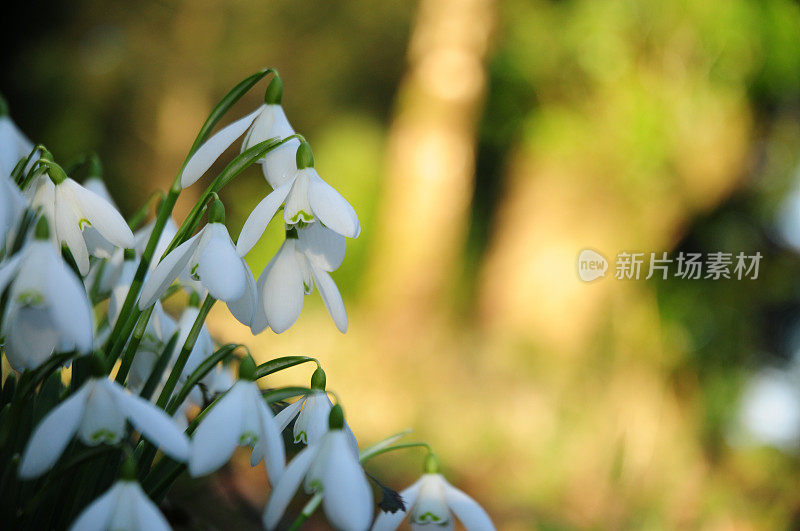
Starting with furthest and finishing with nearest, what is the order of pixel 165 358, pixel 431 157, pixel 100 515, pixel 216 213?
pixel 431 157 < pixel 165 358 < pixel 216 213 < pixel 100 515

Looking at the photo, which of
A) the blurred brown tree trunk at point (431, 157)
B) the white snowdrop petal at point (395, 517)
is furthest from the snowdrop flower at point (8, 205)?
the blurred brown tree trunk at point (431, 157)

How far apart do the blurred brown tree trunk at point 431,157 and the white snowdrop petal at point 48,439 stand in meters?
2.96

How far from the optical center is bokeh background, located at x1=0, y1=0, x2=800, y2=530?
2.63m

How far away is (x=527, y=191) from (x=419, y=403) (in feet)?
4.63

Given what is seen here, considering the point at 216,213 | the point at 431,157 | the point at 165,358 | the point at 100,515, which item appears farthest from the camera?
the point at 431,157

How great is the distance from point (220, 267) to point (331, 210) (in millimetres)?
89

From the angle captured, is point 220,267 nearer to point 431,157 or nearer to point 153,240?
point 153,240

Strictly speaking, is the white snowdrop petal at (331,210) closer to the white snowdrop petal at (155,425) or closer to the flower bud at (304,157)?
the flower bud at (304,157)

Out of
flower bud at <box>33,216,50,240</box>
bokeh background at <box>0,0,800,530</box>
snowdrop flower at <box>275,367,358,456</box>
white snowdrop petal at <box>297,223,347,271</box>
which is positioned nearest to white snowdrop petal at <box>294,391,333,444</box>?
snowdrop flower at <box>275,367,358,456</box>

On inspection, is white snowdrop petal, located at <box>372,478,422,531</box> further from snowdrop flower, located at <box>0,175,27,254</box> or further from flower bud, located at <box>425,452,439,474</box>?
snowdrop flower, located at <box>0,175,27,254</box>

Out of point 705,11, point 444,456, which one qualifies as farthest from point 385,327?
point 705,11

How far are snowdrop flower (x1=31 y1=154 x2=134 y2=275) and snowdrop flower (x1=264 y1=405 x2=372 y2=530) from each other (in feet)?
0.67

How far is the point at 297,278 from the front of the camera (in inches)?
20.2

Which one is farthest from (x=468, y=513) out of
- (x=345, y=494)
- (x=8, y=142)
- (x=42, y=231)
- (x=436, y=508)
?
(x=8, y=142)
